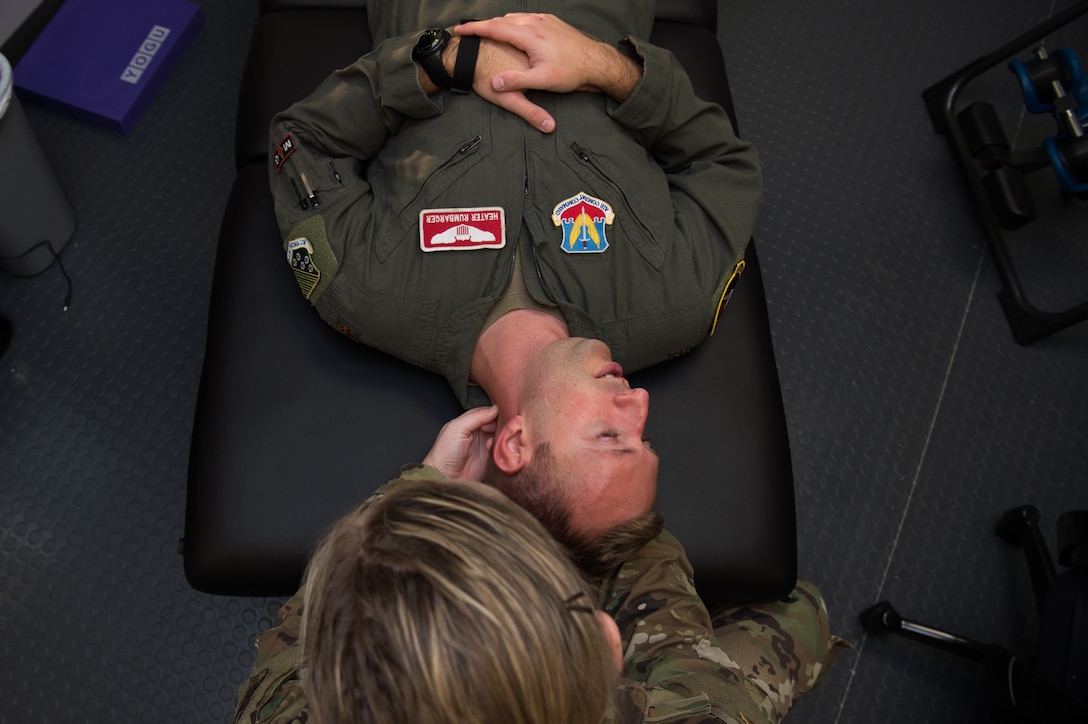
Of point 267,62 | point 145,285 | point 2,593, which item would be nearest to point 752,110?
point 267,62

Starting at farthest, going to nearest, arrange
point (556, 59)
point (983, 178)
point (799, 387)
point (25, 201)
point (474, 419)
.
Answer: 1. point (983, 178)
2. point (799, 387)
3. point (25, 201)
4. point (556, 59)
5. point (474, 419)

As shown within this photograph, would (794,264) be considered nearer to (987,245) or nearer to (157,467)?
(987,245)

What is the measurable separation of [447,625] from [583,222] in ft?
2.67

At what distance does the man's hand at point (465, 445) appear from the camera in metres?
1.25

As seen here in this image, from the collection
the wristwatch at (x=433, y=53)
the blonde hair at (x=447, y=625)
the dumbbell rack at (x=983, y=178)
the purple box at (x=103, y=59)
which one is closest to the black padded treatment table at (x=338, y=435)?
the wristwatch at (x=433, y=53)

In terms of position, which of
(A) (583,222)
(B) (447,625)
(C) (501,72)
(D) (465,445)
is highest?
(C) (501,72)

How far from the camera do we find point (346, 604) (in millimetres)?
756

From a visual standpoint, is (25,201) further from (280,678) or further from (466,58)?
(280,678)

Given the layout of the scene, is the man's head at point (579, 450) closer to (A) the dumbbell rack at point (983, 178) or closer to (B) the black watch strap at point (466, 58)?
(B) the black watch strap at point (466, 58)

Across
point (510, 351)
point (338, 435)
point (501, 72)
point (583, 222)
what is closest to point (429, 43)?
point (501, 72)

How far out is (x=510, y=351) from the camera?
1.29 meters

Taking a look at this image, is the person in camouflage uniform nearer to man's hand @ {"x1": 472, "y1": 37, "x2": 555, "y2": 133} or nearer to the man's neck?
the man's neck

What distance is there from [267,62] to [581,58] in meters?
0.68

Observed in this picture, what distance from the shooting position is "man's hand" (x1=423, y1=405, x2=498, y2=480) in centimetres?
125
